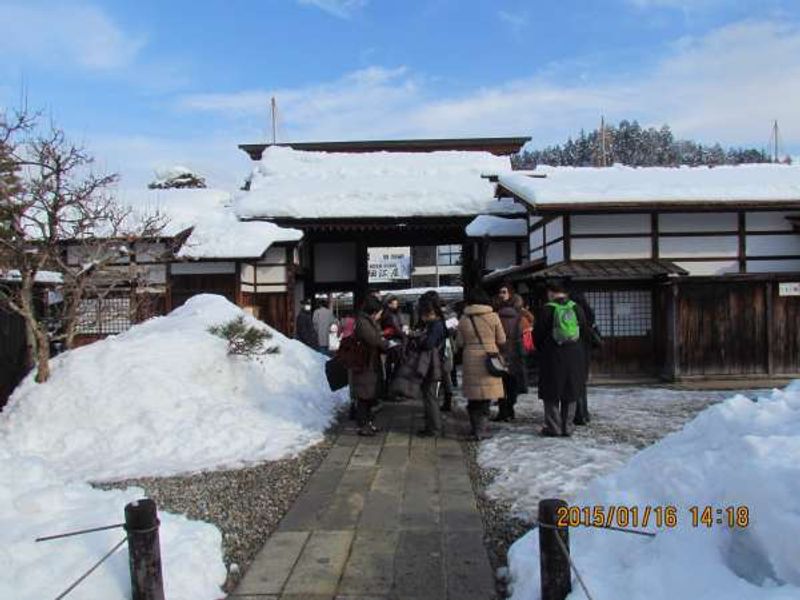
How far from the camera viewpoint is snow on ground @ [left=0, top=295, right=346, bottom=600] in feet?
12.6

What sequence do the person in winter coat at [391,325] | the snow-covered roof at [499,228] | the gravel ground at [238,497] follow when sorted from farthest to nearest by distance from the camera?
the snow-covered roof at [499,228] → the person in winter coat at [391,325] → the gravel ground at [238,497]

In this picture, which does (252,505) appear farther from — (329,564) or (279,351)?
(279,351)

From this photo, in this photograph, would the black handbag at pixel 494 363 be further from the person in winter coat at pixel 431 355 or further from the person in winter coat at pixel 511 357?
the person in winter coat at pixel 511 357

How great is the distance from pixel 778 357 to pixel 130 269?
11.3 meters

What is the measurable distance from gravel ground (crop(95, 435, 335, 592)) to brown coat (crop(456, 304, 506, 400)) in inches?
70.2

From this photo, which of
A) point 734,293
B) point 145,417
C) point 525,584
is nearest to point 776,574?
point 525,584

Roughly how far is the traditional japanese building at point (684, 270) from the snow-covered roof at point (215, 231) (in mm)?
6802

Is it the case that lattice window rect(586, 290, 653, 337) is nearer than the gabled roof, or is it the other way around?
lattice window rect(586, 290, 653, 337)

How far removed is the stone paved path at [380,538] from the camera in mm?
3832

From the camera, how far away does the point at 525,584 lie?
363 cm

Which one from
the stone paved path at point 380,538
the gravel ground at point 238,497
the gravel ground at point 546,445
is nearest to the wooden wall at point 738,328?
the gravel ground at point 546,445

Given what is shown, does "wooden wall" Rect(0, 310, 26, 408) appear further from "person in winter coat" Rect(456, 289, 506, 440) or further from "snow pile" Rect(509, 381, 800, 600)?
"snow pile" Rect(509, 381, 800, 600)

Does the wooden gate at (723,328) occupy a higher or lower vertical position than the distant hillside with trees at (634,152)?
lower

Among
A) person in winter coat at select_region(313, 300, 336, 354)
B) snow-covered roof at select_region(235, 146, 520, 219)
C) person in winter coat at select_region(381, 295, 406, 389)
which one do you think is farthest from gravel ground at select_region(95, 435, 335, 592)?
snow-covered roof at select_region(235, 146, 520, 219)
